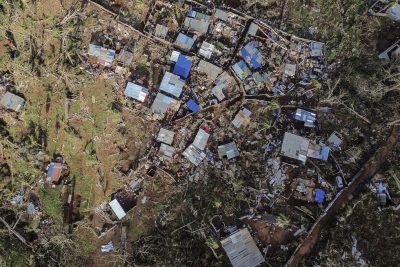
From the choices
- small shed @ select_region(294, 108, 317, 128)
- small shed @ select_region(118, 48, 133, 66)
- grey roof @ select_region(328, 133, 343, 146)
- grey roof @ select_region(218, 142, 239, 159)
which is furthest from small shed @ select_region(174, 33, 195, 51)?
grey roof @ select_region(328, 133, 343, 146)

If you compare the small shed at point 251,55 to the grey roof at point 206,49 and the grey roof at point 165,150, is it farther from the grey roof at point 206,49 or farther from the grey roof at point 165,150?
the grey roof at point 165,150

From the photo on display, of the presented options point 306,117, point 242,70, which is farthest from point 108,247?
point 306,117

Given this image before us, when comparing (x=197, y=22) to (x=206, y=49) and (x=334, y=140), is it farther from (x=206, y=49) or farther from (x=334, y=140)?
(x=334, y=140)

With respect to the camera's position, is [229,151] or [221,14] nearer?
[229,151]

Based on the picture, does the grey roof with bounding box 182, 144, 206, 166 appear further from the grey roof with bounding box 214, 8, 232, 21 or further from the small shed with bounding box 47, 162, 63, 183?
the grey roof with bounding box 214, 8, 232, 21

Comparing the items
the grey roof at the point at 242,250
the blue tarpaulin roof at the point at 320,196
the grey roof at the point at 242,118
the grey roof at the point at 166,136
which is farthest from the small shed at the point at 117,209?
the blue tarpaulin roof at the point at 320,196

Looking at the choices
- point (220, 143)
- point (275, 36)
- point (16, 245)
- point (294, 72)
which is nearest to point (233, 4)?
point (275, 36)
